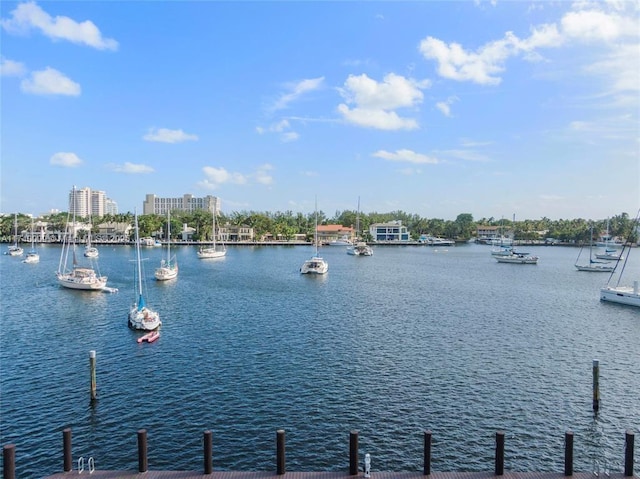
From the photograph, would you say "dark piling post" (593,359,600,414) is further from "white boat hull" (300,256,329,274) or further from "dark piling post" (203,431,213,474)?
"white boat hull" (300,256,329,274)

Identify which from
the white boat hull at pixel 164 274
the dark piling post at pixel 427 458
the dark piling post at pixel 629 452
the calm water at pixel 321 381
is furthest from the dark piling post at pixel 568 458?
the white boat hull at pixel 164 274

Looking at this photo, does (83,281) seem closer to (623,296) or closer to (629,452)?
(629,452)

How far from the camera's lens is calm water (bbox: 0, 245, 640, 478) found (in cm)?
2297

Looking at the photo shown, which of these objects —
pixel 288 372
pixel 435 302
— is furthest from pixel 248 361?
pixel 435 302

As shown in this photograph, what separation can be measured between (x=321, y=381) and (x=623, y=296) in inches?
1904

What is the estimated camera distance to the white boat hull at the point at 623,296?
60625 millimetres

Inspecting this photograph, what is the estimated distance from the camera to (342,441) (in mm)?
23625

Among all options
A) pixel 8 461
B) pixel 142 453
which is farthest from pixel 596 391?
pixel 8 461

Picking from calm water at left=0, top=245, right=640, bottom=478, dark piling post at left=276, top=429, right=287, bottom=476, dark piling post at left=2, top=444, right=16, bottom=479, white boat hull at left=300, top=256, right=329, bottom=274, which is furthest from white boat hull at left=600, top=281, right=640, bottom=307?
dark piling post at left=2, top=444, right=16, bottom=479

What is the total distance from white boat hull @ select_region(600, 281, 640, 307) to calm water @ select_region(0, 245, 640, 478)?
1562 millimetres

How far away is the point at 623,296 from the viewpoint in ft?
204

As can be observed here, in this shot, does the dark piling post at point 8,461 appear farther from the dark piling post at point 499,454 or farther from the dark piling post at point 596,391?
the dark piling post at point 596,391

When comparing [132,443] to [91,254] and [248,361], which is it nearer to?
[248,361]

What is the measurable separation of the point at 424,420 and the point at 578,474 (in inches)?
349
